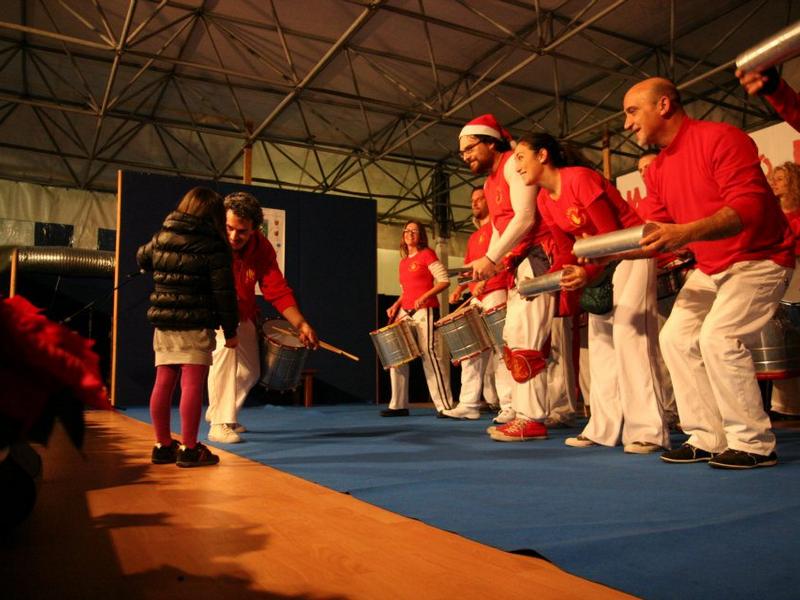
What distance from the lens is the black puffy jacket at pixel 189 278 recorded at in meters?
2.88

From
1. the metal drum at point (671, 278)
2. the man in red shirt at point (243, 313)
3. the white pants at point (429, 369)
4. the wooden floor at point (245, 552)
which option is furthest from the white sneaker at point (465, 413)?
the wooden floor at point (245, 552)

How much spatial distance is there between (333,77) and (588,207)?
31.1 feet

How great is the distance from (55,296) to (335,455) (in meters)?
6.26

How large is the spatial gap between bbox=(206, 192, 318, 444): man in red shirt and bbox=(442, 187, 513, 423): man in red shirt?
4.17 ft

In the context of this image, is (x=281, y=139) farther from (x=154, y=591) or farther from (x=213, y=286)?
(x=154, y=591)

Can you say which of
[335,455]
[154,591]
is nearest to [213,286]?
[335,455]

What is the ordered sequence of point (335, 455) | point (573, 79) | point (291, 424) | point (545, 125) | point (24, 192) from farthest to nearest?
point (545, 125)
point (24, 192)
point (573, 79)
point (291, 424)
point (335, 455)

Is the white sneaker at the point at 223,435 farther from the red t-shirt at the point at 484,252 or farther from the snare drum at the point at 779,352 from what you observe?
the snare drum at the point at 779,352

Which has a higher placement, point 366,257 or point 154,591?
point 366,257

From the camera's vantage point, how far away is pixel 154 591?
1.21 meters

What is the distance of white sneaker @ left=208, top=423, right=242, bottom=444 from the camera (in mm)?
3805

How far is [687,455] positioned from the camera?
2803mm

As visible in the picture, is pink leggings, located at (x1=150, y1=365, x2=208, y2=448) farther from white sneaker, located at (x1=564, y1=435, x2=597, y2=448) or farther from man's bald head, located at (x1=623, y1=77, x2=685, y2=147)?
man's bald head, located at (x1=623, y1=77, x2=685, y2=147)

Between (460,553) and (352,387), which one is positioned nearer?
(460,553)
